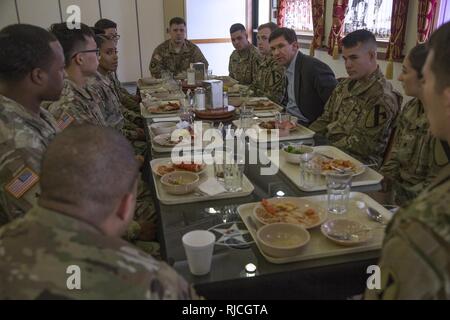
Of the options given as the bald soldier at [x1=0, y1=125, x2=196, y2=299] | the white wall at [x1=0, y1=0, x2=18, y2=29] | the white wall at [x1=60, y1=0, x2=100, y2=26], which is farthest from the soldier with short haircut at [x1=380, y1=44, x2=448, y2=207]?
the white wall at [x1=0, y1=0, x2=18, y2=29]

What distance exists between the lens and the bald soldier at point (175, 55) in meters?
5.25

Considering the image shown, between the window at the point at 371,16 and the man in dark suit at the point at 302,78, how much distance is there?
1345mm

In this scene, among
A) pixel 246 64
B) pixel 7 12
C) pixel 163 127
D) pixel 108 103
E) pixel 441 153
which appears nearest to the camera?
pixel 441 153

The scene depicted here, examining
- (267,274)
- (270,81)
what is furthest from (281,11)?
(267,274)

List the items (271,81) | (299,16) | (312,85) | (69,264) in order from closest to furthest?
(69,264), (312,85), (271,81), (299,16)

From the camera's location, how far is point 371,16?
4.42 meters

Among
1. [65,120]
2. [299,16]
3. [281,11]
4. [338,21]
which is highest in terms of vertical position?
[281,11]

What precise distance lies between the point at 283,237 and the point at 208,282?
301 millimetres

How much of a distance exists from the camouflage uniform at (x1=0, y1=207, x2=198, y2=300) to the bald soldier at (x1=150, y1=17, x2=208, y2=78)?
15.4ft

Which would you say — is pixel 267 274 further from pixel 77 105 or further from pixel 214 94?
pixel 214 94

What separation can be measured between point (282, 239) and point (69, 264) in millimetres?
708

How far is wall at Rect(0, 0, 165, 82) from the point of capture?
6391 mm
